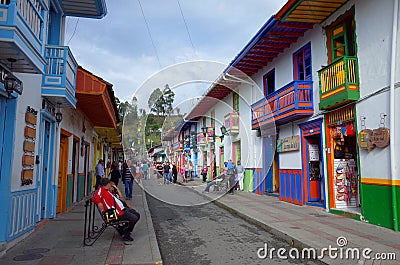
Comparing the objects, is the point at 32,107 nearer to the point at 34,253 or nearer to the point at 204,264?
the point at 34,253

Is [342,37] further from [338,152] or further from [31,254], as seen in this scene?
[31,254]

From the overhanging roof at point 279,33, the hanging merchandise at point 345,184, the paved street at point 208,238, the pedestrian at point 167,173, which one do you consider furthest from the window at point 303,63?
the pedestrian at point 167,173

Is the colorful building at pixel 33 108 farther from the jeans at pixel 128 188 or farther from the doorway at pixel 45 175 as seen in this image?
the jeans at pixel 128 188

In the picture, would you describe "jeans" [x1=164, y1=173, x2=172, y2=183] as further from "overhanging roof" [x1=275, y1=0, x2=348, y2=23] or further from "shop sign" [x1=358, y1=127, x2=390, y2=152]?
"shop sign" [x1=358, y1=127, x2=390, y2=152]

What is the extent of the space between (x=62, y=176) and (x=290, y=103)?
7.44 meters

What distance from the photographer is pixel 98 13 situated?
29.7ft

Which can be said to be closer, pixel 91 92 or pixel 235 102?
pixel 91 92

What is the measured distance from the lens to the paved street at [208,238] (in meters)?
5.52

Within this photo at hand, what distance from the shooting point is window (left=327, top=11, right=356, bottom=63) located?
8984 mm

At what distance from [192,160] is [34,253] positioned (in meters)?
21.4

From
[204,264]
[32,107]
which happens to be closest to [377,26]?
[204,264]

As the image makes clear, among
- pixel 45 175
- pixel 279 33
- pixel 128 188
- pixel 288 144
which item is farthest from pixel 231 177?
pixel 45 175

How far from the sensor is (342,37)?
9383 millimetres

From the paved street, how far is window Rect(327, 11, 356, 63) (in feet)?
17.9
